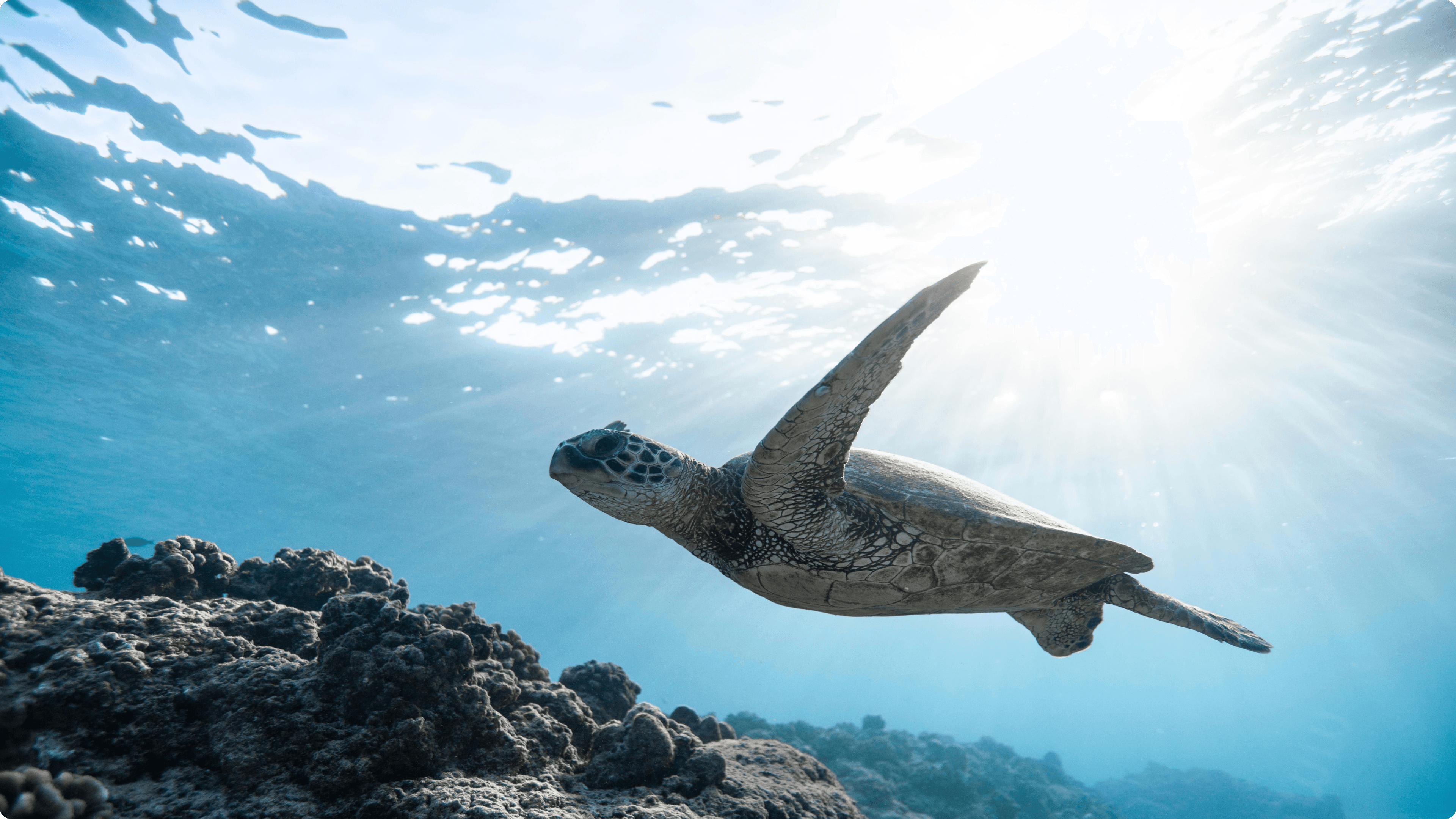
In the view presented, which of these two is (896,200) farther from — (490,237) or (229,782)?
(229,782)

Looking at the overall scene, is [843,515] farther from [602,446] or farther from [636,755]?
[636,755]

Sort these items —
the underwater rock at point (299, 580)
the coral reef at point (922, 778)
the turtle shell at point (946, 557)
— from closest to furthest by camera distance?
the turtle shell at point (946, 557)
the underwater rock at point (299, 580)
the coral reef at point (922, 778)

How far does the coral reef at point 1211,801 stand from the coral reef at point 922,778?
933 cm

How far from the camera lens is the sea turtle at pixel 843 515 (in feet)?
7.91

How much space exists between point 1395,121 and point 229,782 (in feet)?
53.1

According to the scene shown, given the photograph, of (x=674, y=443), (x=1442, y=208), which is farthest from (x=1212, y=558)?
(x=674, y=443)

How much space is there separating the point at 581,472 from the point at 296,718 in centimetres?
141

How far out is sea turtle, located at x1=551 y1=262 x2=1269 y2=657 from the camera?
7.91 ft

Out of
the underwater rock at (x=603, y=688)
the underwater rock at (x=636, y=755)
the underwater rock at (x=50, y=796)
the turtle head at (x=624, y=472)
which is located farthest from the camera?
the underwater rock at (x=603, y=688)

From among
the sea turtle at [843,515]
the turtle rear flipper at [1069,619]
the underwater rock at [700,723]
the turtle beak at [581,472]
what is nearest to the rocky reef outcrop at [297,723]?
the turtle beak at [581,472]

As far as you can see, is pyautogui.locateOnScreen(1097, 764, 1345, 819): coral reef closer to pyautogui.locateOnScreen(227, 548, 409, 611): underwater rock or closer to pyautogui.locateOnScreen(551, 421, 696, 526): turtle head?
pyautogui.locateOnScreen(551, 421, 696, 526): turtle head

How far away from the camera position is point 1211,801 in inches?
830

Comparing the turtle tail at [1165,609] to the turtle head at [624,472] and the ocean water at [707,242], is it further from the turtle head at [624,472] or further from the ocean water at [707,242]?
the ocean water at [707,242]

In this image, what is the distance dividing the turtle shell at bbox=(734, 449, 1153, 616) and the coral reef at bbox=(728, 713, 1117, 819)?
647 centimetres
